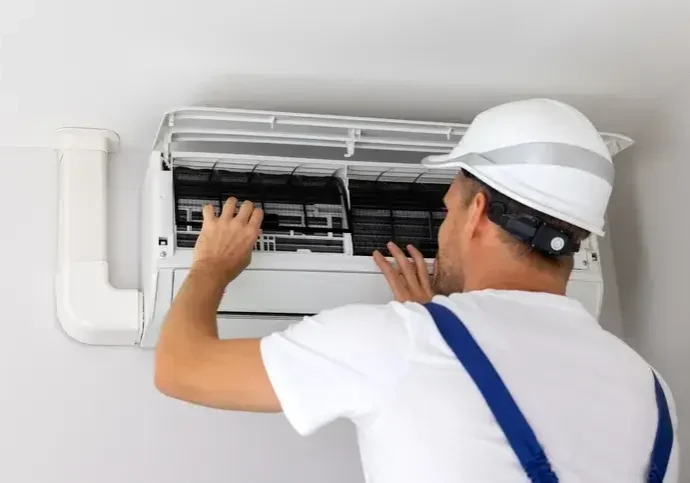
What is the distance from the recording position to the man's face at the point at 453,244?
1.20m

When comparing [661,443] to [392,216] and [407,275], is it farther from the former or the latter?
[392,216]

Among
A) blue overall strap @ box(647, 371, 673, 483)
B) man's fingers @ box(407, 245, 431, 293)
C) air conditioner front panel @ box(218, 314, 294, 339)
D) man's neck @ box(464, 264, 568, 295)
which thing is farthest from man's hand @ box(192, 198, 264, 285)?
blue overall strap @ box(647, 371, 673, 483)

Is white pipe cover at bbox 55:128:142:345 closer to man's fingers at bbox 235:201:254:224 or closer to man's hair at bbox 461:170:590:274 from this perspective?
man's fingers at bbox 235:201:254:224

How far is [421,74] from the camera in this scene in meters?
1.44

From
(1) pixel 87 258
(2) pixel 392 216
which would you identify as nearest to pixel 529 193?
(2) pixel 392 216

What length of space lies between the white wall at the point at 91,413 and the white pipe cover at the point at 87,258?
0.05 m

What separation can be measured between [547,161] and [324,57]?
43cm

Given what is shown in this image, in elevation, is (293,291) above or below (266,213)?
below

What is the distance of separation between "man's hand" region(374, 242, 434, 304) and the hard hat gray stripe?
28cm

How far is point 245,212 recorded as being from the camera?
4.40 ft

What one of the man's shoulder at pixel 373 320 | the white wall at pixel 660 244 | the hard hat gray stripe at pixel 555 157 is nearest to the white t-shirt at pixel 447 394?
the man's shoulder at pixel 373 320

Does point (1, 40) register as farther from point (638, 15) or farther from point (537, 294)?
point (638, 15)

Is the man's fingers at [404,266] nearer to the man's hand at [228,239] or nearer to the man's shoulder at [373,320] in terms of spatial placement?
the man's hand at [228,239]

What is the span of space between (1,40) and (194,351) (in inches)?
23.9
